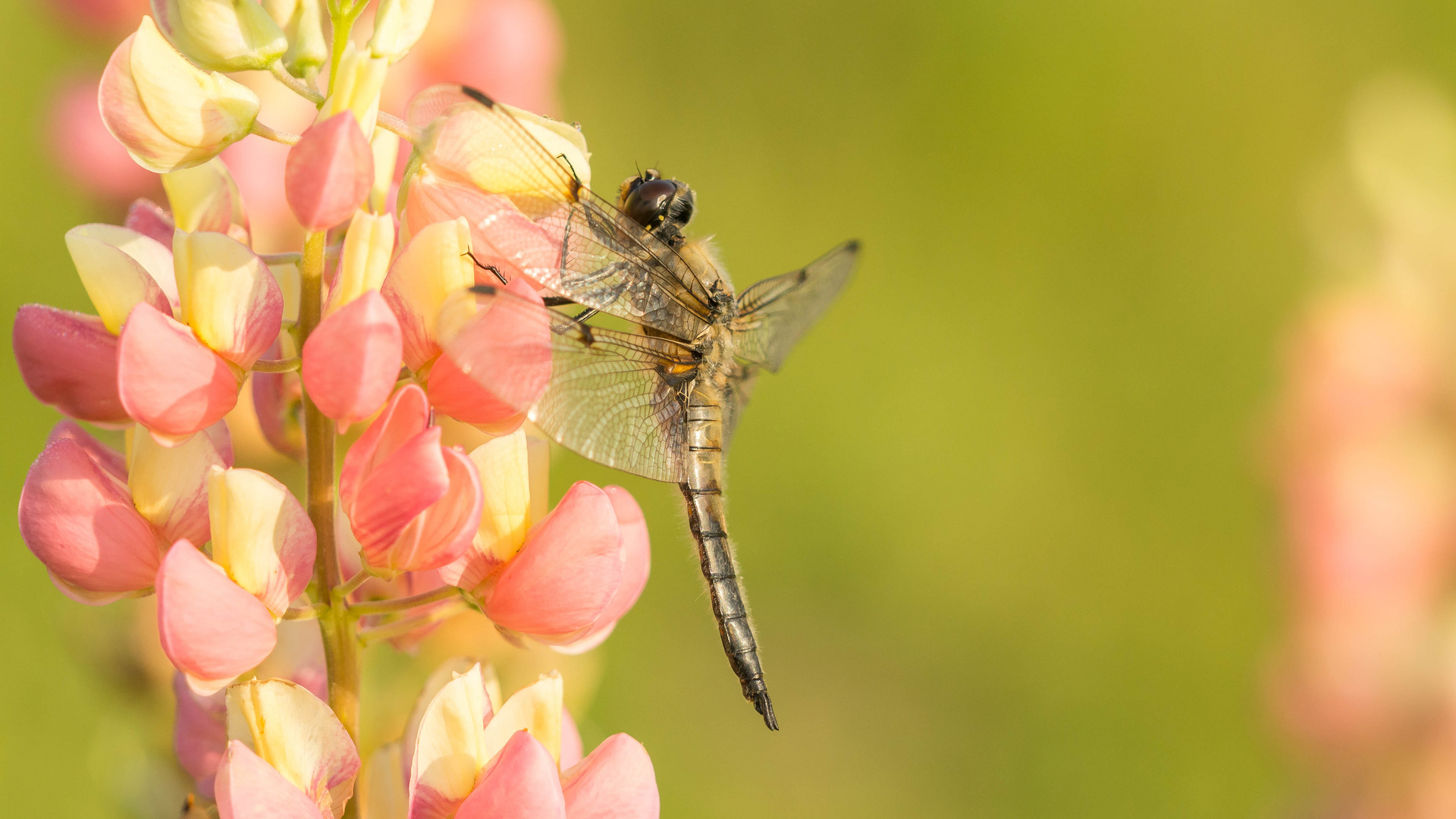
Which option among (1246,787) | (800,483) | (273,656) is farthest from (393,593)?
(1246,787)

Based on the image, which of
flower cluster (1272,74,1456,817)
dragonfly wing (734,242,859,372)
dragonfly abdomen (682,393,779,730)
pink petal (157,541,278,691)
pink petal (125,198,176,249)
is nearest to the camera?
pink petal (157,541,278,691)

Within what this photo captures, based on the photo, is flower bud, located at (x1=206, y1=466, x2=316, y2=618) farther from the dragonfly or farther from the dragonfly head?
the dragonfly head

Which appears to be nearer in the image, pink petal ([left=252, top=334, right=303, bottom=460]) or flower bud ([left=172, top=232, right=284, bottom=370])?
flower bud ([left=172, top=232, right=284, bottom=370])

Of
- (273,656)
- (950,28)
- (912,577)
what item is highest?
(950,28)

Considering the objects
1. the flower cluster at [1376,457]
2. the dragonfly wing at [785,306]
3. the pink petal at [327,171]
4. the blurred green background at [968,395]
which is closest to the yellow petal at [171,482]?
the pink petal at [327,171]

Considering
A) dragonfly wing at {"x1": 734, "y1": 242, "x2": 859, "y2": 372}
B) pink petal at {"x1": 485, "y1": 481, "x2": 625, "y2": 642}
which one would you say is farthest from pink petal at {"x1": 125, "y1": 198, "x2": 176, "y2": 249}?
dragonfly wing at {"x1": 734, "y1": 242, "x2": 859, "y2": 372}

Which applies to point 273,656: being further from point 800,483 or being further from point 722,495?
point 800,483

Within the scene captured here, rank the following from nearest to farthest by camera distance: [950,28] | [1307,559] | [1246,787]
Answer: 1. [1307,559]
2. [1246,787]
3. [950,28]

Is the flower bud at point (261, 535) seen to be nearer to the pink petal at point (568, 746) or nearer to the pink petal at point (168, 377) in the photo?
the pink petal at point (168, 377)
